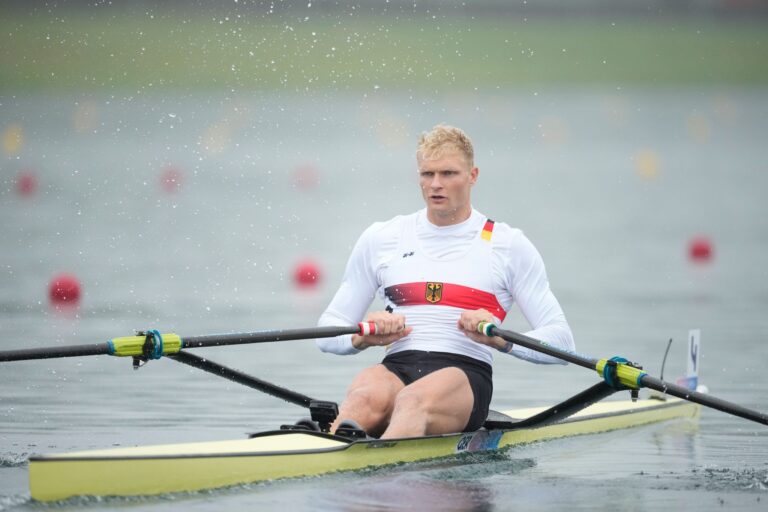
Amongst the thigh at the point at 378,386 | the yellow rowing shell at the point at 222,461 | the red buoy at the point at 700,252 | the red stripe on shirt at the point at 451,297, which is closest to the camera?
the yellow rowing shell at the point at 222,461

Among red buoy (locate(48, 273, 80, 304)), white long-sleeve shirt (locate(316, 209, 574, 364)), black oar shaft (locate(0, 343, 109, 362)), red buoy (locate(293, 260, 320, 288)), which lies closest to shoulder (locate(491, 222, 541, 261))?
white long-sleeve shirt (locate(316, 209, 574, 364))

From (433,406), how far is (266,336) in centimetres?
96

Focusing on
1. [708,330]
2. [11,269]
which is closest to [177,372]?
[708,330]

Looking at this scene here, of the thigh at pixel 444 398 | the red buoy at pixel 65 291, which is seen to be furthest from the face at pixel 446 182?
the red buoy at pixel 65 291

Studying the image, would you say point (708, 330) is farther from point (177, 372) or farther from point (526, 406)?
point (177, 372)

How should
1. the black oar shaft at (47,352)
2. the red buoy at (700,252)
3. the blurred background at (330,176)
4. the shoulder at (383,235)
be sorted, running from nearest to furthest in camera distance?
the black oar shaft at (47,352) → the shoulder at (383,235) → the blurred background at (330,176) → the red buoy at (700,252)

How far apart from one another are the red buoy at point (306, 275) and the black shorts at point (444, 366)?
330 inches

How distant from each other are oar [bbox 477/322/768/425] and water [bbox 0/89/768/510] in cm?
36

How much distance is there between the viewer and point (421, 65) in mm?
65125

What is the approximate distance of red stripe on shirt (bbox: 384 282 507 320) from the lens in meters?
8.17

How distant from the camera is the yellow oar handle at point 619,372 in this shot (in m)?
7.95

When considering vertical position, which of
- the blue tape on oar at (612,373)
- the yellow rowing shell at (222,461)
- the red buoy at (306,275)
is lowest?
the yellow rowing shell at (222,461)

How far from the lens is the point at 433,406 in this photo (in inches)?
307

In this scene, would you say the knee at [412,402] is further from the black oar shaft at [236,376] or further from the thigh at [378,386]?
the black oar shaft at [236,376]
